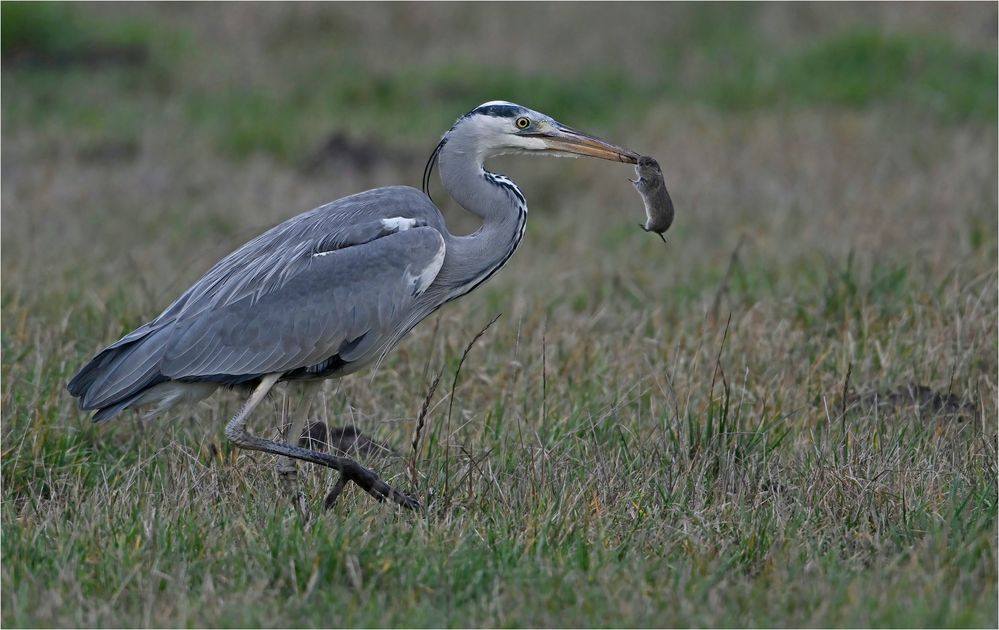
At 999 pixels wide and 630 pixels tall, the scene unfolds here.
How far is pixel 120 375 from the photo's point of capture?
5141 millimetres

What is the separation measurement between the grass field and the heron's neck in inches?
21.2

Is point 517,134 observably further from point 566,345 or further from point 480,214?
point 566,345

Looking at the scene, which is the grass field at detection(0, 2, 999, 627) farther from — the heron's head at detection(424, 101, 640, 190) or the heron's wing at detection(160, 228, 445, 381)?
the heron's head at detection(424, 101, 640, 190)

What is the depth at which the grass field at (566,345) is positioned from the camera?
410 cm

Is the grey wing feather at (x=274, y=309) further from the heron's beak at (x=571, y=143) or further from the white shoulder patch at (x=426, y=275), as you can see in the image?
the heron's beak at (x=571, y=143)

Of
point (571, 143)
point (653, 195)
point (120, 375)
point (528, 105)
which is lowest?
point (120, 375)

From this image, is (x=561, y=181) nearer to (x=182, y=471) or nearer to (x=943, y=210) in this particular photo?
(x=943, y=210)

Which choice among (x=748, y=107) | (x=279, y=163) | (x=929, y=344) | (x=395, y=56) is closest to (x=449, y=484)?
(x=929, y=344)

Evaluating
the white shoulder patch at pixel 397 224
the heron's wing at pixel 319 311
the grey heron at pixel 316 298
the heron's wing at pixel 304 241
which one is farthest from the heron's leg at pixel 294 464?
the white shoulder patch at pixel 397 224

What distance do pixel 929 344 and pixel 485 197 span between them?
230 centimetres

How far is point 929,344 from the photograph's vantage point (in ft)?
21.0

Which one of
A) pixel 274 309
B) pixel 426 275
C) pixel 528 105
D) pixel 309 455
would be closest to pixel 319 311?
pixel 274 309

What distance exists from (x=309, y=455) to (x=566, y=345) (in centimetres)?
197

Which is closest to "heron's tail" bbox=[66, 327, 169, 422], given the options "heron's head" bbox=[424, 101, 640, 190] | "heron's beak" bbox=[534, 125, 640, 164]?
"heron's head" bbox=[424, 101, 640, 190]
